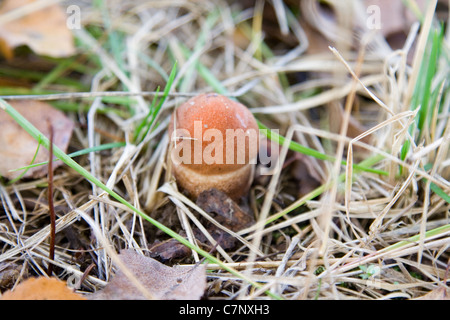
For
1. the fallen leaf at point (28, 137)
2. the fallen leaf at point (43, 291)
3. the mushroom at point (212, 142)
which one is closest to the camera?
the fallen leaf at point (43, 291)

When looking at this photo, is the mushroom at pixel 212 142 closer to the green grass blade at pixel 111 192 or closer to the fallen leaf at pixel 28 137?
the green grass blade at pixel 111 192

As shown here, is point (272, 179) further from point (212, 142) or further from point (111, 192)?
point (111, 192)

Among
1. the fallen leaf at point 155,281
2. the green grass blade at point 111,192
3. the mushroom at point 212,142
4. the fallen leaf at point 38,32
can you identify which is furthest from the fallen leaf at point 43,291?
the fallen leaf at point 38,32

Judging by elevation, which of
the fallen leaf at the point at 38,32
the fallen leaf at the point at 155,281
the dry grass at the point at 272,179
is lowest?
the fallen leaf at the point at 155,281

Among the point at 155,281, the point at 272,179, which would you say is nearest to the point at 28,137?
the point at 155,281

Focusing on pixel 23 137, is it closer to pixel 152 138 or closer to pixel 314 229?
pixel 152 138

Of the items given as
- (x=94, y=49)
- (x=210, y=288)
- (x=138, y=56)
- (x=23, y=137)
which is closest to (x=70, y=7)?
(x=94, y=49)

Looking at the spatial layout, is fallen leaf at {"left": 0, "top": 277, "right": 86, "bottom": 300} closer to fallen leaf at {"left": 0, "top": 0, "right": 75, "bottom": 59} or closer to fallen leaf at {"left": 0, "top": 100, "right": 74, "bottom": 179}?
fallen leaf at {"left": 0, "top": 100, "right": 74, "bottom": 179}
